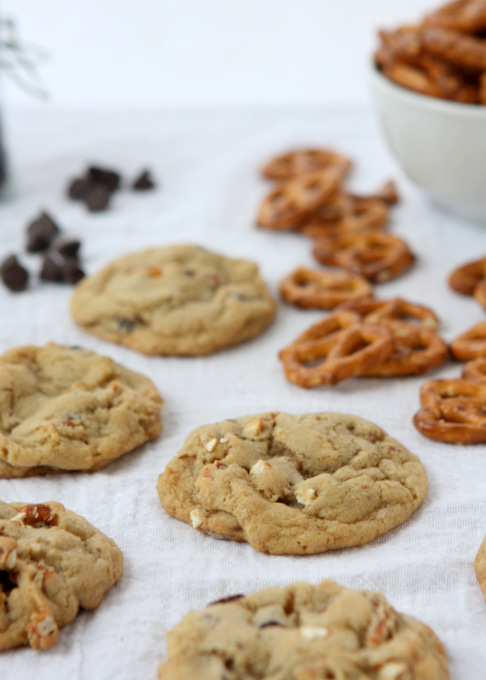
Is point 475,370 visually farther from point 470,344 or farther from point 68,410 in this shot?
point 68,410

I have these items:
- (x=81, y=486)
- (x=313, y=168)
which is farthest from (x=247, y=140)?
(x=81, y=486)

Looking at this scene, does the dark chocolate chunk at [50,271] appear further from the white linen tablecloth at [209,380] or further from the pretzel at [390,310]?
the pretzel at [390,310]

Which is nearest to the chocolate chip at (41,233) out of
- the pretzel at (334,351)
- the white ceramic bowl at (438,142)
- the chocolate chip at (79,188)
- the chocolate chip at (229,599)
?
the chocolate chip at (79,188)

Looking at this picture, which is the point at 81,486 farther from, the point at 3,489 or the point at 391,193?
the point at 391,193

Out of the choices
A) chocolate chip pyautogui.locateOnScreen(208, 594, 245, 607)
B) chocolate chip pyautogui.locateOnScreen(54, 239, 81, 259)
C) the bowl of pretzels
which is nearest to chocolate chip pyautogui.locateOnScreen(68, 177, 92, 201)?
chocolate chip pyautogui.locateOnScreen(54, 239, 81, 259)

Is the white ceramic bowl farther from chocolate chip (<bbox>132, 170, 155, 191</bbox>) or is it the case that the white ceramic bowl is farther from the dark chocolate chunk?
the dark chocolate chunk

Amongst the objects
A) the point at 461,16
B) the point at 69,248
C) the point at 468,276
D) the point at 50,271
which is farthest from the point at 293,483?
the point at 461,16
